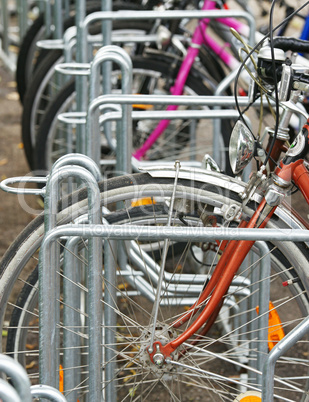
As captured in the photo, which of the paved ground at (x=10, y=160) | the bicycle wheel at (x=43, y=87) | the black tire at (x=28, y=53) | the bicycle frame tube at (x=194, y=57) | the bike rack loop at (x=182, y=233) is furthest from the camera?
the black tire at (x=28, y=53)

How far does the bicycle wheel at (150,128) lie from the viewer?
4.38 metres

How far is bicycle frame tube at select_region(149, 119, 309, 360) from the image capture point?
2.40 metres

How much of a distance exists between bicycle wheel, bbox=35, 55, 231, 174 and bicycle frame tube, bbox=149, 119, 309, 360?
1.73 meters

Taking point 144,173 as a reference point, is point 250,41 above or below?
above

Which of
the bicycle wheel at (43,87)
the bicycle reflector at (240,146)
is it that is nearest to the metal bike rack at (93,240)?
the bicycle reflector at (240,146)

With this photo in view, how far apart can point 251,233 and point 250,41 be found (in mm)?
1904

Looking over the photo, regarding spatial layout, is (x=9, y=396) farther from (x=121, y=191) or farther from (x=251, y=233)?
(x=121, y=191)

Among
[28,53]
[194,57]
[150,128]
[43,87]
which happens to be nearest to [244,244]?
[194,57]

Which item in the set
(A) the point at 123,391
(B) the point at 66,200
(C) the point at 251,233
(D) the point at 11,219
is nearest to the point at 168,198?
(B) the point at 66,200

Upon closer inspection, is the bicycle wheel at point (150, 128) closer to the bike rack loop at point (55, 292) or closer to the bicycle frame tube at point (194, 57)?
the bicycle frame tube at point (194, 57)

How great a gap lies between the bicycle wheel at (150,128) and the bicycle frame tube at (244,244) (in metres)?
1.73

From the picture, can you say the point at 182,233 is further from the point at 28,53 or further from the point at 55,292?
the point at 28,53

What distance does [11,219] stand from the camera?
5.17 metres

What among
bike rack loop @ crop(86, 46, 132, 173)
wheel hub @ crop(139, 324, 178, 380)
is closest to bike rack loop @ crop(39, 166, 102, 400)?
wheel hub @ crop(139, 324, 178, 380)
